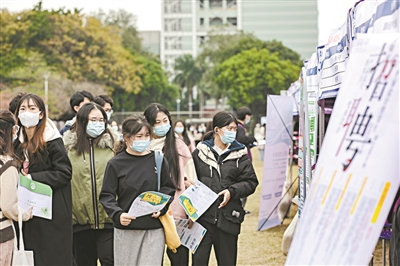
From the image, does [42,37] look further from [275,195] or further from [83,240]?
[83,240]

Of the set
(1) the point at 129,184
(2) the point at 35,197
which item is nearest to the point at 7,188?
(2) the point at 35,197

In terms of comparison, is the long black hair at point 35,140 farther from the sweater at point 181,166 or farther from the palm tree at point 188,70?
the palm tree at point 188,70

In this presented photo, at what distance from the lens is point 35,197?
521 centimetres

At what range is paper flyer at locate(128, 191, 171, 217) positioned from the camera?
4.91m

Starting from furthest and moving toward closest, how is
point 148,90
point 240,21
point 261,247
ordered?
point 240,21 < point 148,90 < point 261,247

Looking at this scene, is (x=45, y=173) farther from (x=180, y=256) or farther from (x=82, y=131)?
(x=180, y=256)

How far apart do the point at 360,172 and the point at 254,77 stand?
2373 inches

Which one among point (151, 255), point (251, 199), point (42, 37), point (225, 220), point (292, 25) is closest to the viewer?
point (151, 255)

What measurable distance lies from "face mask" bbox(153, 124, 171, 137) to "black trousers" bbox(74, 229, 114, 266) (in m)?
0.95

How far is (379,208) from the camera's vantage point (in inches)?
107

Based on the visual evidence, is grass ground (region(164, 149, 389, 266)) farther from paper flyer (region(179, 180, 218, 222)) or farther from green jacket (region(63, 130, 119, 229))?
paper flyer (region(179, 180, 218, 222))

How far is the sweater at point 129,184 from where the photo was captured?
5.05m

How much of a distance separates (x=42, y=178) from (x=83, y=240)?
99 cm

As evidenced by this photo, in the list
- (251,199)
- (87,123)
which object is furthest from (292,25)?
(87,123)
